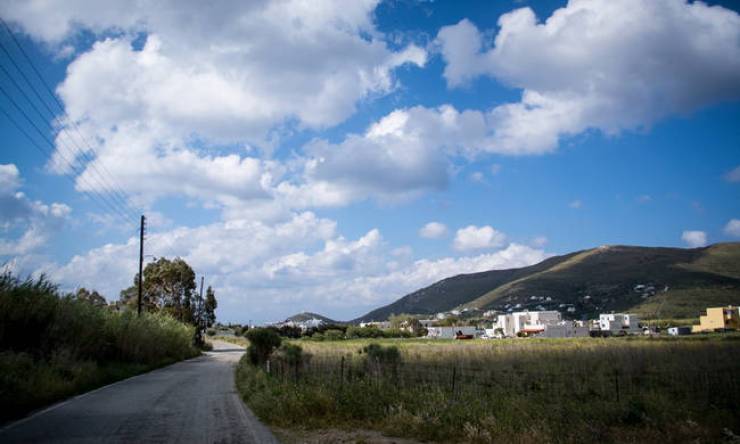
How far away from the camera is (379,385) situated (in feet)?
53.3

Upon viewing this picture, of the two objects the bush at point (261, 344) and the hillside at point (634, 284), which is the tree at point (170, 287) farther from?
the hillside at point (634, 284)

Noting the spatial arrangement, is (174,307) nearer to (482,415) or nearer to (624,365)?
(624,365)

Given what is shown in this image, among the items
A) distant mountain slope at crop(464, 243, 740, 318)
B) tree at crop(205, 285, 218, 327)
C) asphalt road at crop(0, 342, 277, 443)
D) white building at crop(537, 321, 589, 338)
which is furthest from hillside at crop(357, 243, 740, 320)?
asphalt road at crop(0, 342, 277, 443)

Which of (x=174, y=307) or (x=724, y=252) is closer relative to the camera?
(x=174, y=307)

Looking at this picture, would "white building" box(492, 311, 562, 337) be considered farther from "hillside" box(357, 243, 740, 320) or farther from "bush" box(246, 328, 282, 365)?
"bush" box(246, 328, 282, 365)

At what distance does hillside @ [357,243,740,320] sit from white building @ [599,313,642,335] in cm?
878

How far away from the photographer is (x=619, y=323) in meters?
108

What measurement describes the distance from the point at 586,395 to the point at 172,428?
13903 mm

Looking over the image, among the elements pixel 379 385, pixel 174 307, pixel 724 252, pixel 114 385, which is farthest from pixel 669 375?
pixel 724 252

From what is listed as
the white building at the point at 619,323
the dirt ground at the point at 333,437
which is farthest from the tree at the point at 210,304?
the dirt ground at the point at 333,437

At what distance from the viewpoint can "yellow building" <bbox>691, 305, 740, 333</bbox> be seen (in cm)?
8931

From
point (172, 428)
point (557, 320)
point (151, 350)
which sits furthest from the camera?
point (557, 320)

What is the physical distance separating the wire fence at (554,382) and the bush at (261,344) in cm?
526

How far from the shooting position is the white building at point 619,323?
104m
